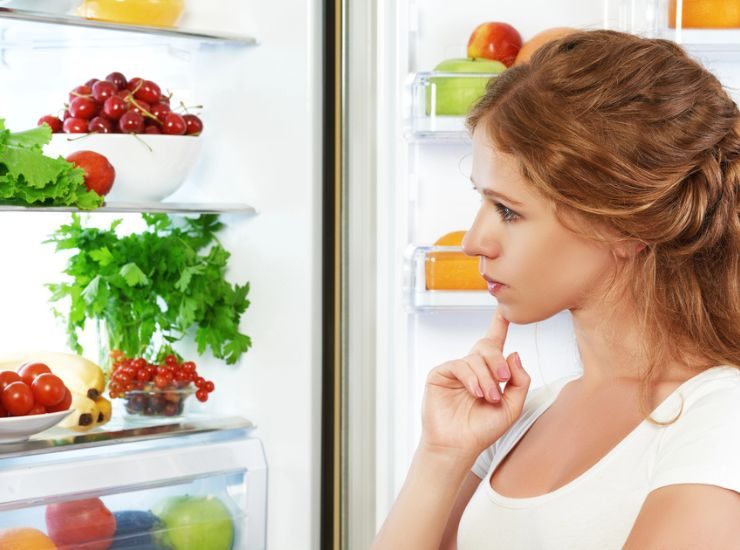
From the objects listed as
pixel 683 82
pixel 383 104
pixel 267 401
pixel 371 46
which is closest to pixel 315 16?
pixel 371 46

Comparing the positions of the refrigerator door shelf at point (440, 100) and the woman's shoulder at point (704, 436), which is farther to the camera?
the refrigerator door shelf at point (440, 100)

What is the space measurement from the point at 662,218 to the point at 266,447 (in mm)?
1165

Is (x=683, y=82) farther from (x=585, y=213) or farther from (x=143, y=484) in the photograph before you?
(x=143, y=484)

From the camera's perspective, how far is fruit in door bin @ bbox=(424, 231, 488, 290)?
1.65 meters

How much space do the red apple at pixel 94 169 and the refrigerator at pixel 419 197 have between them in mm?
473

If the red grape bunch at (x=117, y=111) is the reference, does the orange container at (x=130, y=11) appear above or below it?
above

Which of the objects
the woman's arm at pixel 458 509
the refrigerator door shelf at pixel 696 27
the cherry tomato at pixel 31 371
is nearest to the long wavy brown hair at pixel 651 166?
the woman's arm at pixel 458 509

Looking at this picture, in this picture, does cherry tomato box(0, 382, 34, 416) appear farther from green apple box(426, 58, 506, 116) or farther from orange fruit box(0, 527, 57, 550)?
green apple box(426, 58, 506, 116)

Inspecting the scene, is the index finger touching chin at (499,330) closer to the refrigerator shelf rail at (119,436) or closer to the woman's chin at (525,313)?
the woman's chin at (525,313)

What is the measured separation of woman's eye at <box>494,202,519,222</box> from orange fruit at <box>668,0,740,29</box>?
2.24 ft

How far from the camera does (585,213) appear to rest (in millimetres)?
1039

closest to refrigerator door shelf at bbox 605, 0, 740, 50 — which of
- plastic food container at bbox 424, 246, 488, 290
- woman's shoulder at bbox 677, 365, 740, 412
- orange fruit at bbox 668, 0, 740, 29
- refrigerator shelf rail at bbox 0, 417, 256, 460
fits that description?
orange fruit at bbox 668, 0, 740, 29

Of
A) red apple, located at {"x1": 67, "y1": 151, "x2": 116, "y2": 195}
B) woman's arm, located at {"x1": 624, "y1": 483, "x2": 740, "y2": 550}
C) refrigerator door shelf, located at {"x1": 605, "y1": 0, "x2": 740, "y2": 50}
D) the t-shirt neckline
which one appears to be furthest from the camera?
red apple, located at {"x1": 67, "y1": 151, "x2": 116, "y2": 195}

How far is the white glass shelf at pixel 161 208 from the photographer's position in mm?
1723
